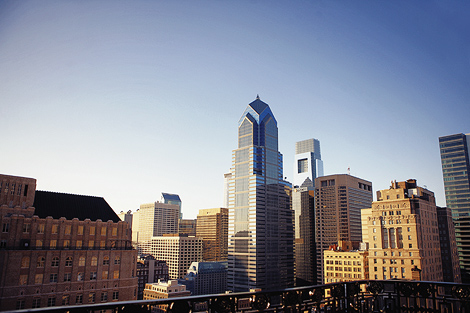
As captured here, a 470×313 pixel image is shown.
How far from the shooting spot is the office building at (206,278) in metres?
168

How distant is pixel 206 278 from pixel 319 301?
579 feet

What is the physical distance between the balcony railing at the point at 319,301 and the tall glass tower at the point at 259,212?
157978 mm

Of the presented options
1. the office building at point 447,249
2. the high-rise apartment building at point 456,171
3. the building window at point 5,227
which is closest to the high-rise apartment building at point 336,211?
the high-rise apartment building at point 456,171

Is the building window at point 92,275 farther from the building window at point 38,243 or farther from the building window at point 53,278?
the building window at point 38,243

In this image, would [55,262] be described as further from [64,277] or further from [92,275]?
[92,275]

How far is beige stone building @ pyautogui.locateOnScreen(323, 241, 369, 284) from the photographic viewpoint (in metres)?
A: 95.0

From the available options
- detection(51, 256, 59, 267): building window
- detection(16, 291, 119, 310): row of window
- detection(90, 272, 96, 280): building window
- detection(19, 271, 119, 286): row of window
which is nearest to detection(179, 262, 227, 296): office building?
detection(16, 291, 119, 310): row of window

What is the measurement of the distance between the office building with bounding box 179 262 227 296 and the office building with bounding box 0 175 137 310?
118045mm

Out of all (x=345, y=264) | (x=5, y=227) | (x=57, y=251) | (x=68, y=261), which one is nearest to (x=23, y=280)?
(x=57, y=251)

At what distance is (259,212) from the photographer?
17312 centimetres

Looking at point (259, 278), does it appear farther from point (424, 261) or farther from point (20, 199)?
point (20, 199)

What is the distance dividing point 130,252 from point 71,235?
9.23m

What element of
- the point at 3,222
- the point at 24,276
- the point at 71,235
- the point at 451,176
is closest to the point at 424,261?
the point at 71,235

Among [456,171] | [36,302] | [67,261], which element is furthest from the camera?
[456,171]
